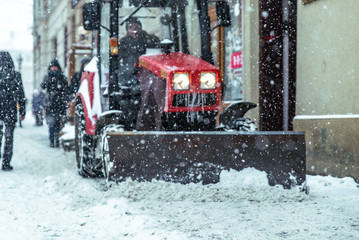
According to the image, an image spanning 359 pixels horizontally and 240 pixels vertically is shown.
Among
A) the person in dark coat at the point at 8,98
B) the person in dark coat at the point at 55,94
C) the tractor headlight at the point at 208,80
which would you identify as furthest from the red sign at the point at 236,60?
the tractor headlight at the point at 208,80

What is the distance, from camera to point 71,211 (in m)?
5.26

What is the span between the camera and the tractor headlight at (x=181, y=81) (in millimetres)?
5844

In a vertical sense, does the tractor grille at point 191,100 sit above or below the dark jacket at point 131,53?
below

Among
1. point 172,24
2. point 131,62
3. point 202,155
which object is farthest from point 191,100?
point 172,24

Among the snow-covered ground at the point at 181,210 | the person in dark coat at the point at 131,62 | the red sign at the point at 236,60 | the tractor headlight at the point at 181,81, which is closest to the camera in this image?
the snow-covered ground at the point at 181,210

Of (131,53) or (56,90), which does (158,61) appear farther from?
(56,90)

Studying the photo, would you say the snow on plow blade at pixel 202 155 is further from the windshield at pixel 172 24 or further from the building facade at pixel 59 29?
the building facade at pixel 59 29

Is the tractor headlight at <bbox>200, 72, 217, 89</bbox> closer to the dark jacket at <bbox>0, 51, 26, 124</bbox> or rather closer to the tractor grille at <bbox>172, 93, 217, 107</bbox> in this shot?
the tractor grille at <bbox>172, 93, 217, 107</bbox>

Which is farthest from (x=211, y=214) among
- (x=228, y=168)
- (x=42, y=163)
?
(x=42, y=163)

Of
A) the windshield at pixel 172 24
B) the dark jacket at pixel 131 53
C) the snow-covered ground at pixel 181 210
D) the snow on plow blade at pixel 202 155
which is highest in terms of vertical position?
the windshield at pixel 172 24

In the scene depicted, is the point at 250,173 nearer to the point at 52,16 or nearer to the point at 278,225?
the point at 278,225

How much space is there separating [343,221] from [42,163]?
5545 millimetres

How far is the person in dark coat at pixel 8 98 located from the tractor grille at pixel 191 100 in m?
3.58

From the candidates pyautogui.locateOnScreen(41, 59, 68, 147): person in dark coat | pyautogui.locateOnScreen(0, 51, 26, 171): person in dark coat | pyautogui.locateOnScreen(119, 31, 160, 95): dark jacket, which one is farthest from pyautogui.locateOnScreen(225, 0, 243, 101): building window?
pyautogui.locateOnScreen(119, 31, 160, 95): dark jacket
